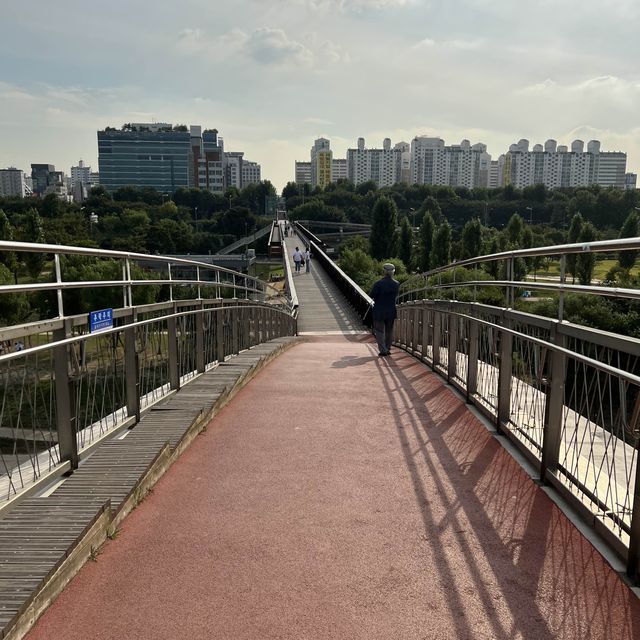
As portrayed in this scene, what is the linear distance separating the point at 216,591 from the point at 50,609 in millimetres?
662

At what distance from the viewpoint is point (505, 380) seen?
4.76 meters

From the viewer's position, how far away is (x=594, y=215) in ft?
389

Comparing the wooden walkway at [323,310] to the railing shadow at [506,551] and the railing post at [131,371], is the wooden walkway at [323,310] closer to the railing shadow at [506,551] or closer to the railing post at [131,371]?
the railing post at [131,371]

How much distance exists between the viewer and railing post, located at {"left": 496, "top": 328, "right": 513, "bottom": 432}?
15.4ft

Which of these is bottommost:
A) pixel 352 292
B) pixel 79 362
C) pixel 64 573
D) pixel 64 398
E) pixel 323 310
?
pixel 323 310

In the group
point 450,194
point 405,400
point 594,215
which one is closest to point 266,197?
point 450,194

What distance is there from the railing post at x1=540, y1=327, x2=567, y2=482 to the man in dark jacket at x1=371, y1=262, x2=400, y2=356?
6.50 metres

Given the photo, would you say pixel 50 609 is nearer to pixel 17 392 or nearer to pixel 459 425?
pixel 17 392

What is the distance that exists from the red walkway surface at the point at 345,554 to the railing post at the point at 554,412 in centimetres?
19

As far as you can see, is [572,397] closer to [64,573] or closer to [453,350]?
[64,573]

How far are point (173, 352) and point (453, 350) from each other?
3.15m

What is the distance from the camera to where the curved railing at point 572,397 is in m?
2.88

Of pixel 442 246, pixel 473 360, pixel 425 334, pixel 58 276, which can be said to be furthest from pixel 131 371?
pixel 442 246

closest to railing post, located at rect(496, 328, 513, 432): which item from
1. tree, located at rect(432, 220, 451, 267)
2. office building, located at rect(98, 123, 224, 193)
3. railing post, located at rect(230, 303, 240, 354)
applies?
Answer: railing post, located at rect(230, 303, 240, 354)
